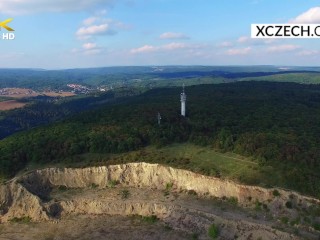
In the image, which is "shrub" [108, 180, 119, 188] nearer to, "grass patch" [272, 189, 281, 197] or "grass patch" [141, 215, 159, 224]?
"grass patch" [141, 215, 159, 224]

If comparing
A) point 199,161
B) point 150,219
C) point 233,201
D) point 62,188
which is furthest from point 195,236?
point 62,188

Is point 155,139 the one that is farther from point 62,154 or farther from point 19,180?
point 19,180

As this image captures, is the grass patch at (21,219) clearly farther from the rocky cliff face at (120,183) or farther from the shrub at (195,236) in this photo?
the shrub at (195,236)

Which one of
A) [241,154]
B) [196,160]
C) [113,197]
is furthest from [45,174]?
[241,154]

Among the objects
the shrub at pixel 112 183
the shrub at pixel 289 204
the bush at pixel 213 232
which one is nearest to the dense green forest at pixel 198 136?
the shrub at pixel 289 204

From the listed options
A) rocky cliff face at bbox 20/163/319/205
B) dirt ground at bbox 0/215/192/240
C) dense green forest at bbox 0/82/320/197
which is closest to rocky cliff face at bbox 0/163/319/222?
rocky cliff face at bbox 20/163/319/205

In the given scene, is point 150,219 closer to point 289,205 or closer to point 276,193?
point 276,193
